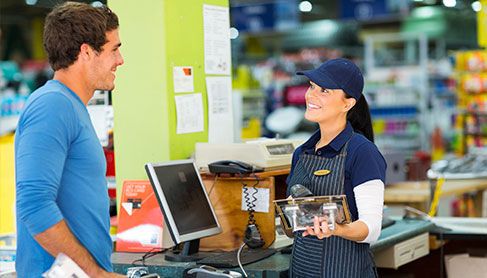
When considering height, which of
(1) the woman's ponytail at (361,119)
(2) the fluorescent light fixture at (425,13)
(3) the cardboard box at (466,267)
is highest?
(2) the fluorescent light fixture at (425,13)

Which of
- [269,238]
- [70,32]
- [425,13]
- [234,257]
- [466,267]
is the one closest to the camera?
[70,32]

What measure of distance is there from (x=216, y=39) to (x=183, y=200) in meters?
1.30

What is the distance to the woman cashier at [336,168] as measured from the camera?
131 inches

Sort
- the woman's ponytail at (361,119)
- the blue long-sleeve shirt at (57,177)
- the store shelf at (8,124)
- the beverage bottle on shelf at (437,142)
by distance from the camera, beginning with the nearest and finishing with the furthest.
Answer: the blue long-sleeve shirt at (57,177), the woman's ponytail at (361,119), the store shelf at (8,124), the beverage bottle on shelf at (437,142)

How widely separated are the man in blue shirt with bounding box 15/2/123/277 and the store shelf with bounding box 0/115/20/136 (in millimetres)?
6552

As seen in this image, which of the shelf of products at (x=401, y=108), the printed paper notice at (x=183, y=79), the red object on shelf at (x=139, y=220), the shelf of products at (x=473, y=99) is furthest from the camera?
the shelf of products at (x=401, y=108)

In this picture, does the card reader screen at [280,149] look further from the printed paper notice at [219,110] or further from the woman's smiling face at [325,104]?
the woman's smiling face at [325,104]

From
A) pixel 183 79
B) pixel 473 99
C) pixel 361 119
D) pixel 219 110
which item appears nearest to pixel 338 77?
pixel 361 119

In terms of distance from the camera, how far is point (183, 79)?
14.9 feet

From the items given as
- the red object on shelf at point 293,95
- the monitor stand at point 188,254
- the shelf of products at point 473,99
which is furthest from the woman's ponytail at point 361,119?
the red object on shelf at point 293,95

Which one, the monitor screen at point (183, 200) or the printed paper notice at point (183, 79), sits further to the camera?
the printed paper notice at point (183, 79)

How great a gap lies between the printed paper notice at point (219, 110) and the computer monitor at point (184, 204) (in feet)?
2.62

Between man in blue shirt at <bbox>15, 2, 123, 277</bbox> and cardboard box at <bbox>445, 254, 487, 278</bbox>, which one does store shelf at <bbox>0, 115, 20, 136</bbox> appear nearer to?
cardboard box at <bbox>445, 254, 487, 278</bbox>

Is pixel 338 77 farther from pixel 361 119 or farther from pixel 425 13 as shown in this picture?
pixel 425 13
